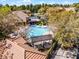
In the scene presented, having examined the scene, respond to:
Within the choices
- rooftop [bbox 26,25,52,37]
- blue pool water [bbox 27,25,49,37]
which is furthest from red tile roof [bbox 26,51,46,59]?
blue pool water [bbox 27,25,49,37]

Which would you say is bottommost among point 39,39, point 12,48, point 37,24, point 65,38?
point 37,24

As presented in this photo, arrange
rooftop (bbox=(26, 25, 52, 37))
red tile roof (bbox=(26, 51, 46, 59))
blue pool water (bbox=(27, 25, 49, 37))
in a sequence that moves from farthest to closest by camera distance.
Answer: blue pool water (bbox=(27, 25, 49, 37))
rooftop (bbox=(26, 25, 52, 37))
red tile roof (bbox=(26, 51, 46, 59))

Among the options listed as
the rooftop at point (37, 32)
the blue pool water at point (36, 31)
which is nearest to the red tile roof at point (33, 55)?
the rooftop at point (37, 32)

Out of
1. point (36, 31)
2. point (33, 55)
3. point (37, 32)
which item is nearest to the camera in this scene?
point (33, 55)

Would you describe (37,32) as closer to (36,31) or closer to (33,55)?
(36,31)

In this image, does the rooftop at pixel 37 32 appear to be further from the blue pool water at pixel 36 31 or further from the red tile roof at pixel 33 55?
the red tile roof at pixel 33 55

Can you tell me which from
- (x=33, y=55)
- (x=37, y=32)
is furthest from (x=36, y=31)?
(x=33, y=55)

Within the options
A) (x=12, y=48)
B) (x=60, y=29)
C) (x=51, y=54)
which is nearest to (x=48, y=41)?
(x=60, y=29)

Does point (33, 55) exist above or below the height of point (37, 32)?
above

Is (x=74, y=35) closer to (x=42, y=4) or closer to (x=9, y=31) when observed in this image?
(x=9, y=31)

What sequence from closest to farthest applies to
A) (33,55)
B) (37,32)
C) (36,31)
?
1. (33,55)
2. (37,32)
3. (36,31)

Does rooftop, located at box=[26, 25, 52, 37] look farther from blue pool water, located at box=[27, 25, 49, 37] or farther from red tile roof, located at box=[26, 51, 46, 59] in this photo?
red tile roof, located at box=[26, 51, 46, 59]
